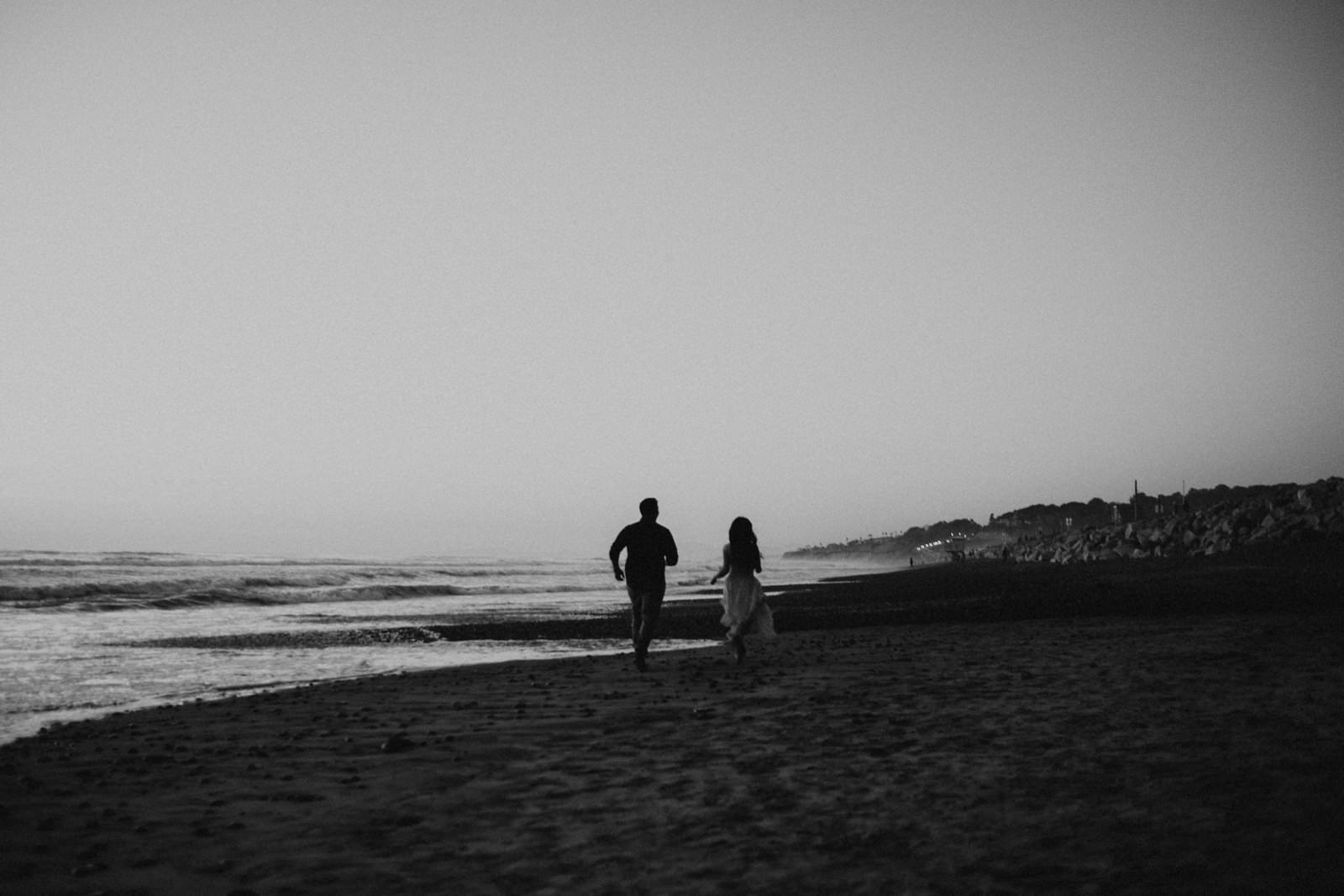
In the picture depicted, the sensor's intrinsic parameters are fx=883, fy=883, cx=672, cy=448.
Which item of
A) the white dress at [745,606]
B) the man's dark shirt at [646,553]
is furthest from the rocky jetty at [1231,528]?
the man's dark shirt at [646,553]

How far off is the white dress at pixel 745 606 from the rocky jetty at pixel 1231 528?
1516 inches

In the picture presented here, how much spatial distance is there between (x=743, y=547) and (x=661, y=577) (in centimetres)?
151

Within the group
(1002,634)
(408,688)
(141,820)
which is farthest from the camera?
(1002,634)

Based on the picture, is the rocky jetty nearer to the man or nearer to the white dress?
the white dress

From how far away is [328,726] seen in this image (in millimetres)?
9250

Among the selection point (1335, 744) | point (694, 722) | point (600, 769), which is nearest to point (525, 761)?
point (600, 769)

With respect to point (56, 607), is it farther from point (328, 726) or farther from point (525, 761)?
point (525, 761)

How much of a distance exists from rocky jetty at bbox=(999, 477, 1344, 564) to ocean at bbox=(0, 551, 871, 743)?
1133 inches

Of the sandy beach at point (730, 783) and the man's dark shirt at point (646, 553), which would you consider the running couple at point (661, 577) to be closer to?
the man's dark shirt at point (646, 553)

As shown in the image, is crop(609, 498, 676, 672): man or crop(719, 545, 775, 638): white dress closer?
crop(609, 498, 676, 672): man

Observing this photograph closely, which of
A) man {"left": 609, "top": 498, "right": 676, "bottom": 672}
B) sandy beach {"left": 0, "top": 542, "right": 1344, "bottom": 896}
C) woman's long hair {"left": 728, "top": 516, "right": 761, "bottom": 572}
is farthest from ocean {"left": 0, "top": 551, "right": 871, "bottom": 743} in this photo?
woman's long hair {"left": 728, "top": 516, "right": 761, "bottom": 572}

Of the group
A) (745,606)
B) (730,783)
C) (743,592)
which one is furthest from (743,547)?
(730,783)

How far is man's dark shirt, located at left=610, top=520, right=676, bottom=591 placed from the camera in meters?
13.2

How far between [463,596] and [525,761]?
35.1 m
